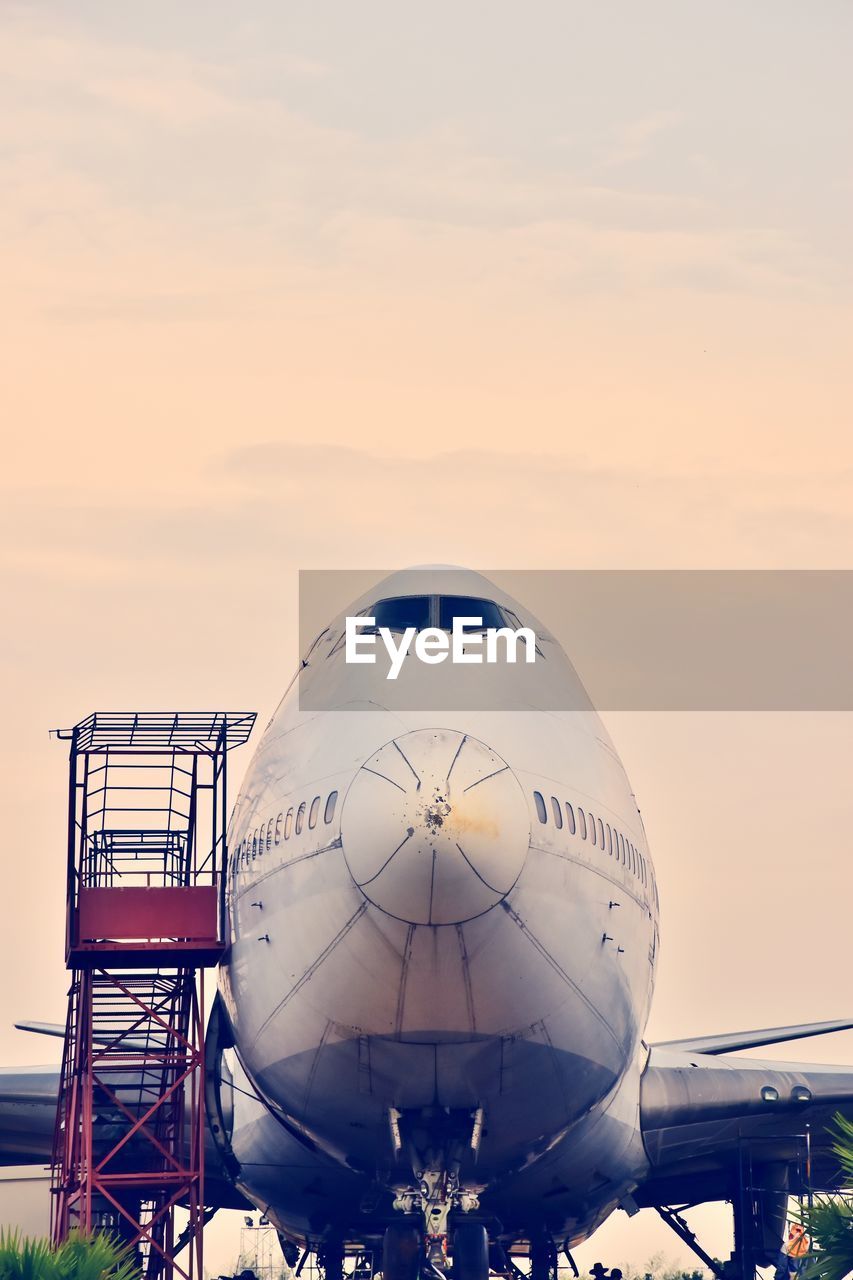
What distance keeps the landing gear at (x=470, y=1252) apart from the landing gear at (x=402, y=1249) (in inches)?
18.9

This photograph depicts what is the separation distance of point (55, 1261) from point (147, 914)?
7626 millimetres

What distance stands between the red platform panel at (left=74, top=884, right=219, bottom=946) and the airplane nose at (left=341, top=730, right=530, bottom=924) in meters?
6.80

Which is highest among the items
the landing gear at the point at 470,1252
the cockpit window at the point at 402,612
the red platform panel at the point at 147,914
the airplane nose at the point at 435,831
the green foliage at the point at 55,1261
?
the cockpit window at the point at 402,612

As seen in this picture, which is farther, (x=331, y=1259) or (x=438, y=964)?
(x=331, y=1259)

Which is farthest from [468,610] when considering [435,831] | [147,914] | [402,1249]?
[402,1249]

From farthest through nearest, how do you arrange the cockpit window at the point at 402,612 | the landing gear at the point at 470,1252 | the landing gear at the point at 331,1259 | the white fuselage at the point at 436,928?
1. the landing gear at the point at 331,1259
2. the landing gear at the point at 470,1252
3. the cockpit window at the point at 402,612
4. the white fuselage at the point at 436,928

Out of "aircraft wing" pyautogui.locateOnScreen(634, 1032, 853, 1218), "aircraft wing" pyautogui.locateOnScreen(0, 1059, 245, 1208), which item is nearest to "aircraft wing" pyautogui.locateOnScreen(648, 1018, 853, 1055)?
"aircraft wing" pyautogui.locateOnScreen(634, 1032, 853, 1218)

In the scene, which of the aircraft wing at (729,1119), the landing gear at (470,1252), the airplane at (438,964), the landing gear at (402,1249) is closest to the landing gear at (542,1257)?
the airplane at (438,964)

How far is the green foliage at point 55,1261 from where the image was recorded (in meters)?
18.1

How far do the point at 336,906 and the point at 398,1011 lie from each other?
1170 mm

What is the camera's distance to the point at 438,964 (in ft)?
63.9

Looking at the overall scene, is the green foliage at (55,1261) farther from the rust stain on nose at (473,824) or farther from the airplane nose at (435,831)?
the rust stain on nose at (473,824)

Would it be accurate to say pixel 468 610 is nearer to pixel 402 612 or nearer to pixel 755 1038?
pixel 402 612

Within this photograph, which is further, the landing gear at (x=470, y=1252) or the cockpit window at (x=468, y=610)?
the landing gear at (x=470, y=1252)
